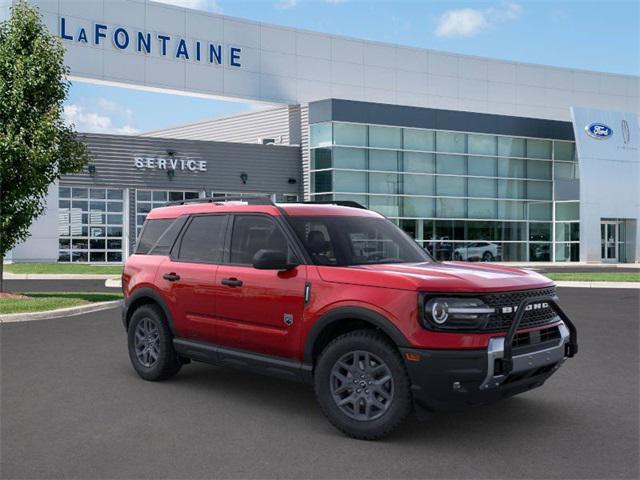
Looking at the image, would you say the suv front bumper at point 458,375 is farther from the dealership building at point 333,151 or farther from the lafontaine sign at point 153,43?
the lafontaine sign at point 153,43

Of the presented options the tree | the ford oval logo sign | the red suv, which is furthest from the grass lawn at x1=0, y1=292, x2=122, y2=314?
the ford oval logo sign

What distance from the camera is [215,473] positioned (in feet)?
15.7

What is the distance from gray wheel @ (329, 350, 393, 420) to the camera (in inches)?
217

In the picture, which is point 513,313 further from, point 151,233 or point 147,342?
point 151,233

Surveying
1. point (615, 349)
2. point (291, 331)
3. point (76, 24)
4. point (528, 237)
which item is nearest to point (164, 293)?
point (291, 331)

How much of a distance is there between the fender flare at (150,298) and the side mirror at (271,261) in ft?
5.88

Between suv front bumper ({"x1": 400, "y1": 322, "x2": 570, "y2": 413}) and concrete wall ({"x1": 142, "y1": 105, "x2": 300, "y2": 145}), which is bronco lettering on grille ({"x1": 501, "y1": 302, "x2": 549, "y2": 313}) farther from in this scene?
concrete wall ({"x1": 142, "y1": 105, "x2": 300, "y2": 145})

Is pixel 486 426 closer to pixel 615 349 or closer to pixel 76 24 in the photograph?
pixel 615 349

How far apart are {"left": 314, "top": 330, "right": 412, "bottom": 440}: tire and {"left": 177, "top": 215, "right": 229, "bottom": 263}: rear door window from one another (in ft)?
6.29

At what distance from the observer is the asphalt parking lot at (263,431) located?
4.89 m

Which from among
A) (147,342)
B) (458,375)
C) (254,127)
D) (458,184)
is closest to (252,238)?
(147,342)

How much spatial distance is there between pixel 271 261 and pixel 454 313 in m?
1.65

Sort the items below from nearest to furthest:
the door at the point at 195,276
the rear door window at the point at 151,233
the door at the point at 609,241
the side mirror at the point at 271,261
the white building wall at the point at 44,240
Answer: the side mirror at the point at 271,261, the door at the point at 195,276, the rear door window at the point at 151,233, the white building wall at the point at 44,240, the door at the point at 609,241

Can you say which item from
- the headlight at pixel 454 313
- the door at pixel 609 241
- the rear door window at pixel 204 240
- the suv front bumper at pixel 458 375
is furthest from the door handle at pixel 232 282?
the door at pixel 609 241
